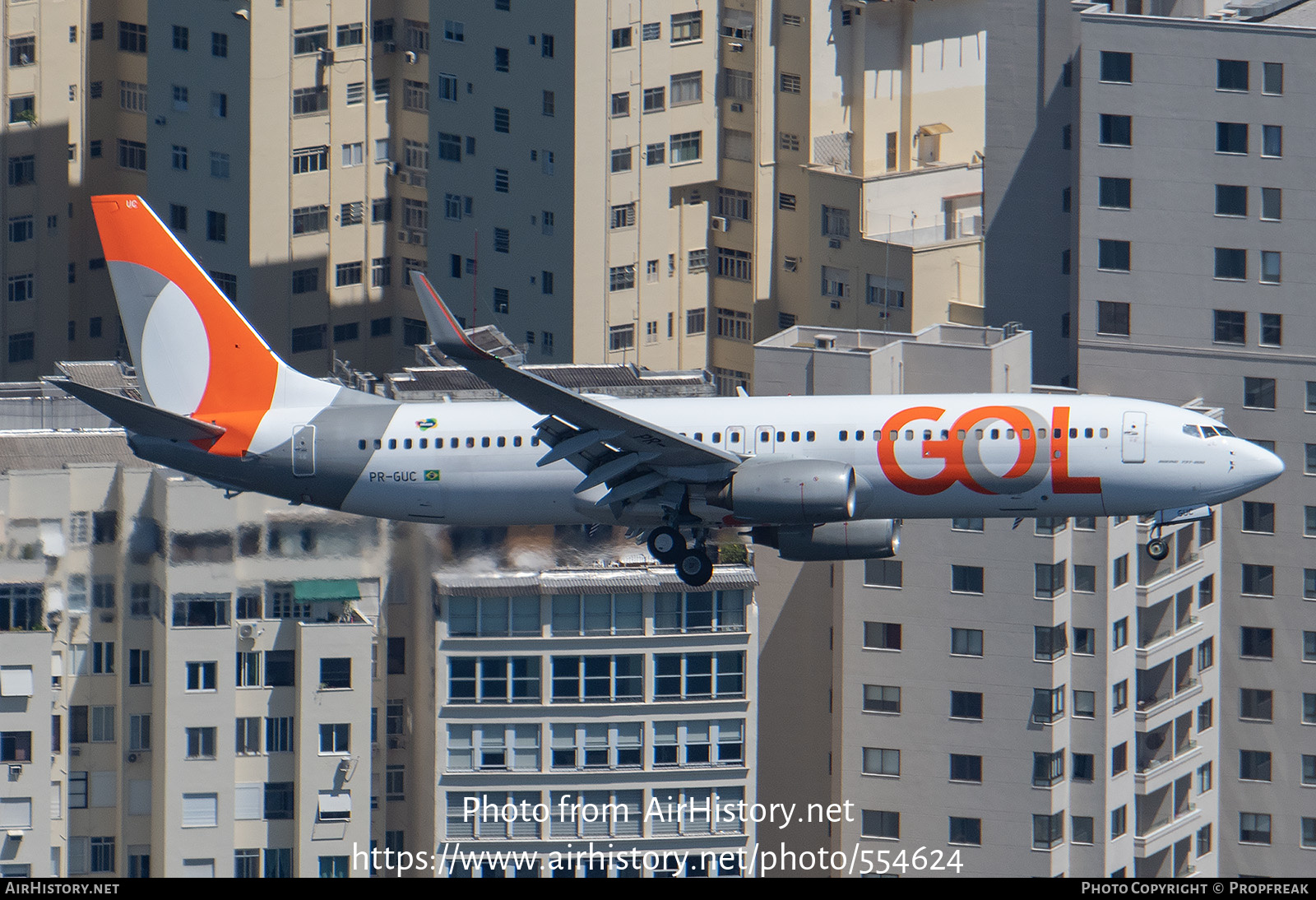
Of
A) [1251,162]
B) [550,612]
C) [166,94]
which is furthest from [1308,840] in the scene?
[166,94]

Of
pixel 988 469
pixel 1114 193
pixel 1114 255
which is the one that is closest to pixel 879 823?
pixel 1114 255

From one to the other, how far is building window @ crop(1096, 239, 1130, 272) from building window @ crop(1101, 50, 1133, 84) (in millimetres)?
6865

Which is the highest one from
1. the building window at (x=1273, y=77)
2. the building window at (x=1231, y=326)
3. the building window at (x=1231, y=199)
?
the building window at (x=1273, y=77)

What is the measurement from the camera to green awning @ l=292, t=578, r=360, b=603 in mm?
94938

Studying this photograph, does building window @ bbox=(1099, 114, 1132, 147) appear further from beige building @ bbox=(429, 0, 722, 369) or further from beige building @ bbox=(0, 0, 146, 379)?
beige building @ bbox=(0, 0, 146, 379)

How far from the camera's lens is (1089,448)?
2940 inches

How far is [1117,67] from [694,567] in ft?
148

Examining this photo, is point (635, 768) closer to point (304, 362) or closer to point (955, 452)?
point (955, 452)

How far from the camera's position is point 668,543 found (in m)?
77.5

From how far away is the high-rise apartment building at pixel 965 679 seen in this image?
102750mm

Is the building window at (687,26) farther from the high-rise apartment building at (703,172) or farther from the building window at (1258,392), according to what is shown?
the building window at (1258,392)

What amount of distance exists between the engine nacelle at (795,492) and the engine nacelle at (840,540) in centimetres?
290

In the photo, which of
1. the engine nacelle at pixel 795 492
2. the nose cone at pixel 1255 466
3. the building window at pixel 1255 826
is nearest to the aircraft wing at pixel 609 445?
the engine nacelle at pixel 795 492

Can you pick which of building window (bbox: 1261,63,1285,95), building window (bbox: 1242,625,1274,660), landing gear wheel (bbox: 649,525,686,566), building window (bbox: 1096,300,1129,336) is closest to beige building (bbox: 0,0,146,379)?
building window (bbox: 1096,300,1129,336)
